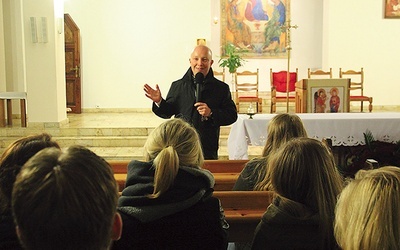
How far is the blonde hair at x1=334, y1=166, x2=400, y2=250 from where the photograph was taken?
1.30 meters

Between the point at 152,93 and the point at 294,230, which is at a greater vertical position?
the point at 152,93

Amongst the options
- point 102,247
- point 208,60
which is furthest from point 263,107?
point 102,247

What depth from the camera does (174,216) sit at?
1.92 m

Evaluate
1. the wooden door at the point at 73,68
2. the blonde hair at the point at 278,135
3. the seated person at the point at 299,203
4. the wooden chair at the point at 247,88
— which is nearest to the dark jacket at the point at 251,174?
the blonde hair at the point at 278,135

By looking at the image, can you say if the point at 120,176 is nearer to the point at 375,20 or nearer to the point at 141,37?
the point at 141,37

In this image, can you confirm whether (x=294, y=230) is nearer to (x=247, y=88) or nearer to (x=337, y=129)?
(x=337, y=129)

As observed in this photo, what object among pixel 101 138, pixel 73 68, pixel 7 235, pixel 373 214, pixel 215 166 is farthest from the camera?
pixel 73 68

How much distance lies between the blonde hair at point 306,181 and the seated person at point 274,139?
0.84 metres

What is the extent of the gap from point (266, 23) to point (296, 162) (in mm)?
10795

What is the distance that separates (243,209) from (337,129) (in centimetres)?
312

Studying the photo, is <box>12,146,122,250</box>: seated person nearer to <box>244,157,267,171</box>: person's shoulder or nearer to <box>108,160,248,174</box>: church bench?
<box>244,157,267,171</box>: person's shoulder

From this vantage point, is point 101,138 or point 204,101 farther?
point 101,138

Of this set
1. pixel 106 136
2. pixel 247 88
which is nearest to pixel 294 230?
pixel 106 136

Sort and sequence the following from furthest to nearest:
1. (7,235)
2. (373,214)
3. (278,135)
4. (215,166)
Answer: (215,166) < (278,135) < (7,235) < (373,214)
